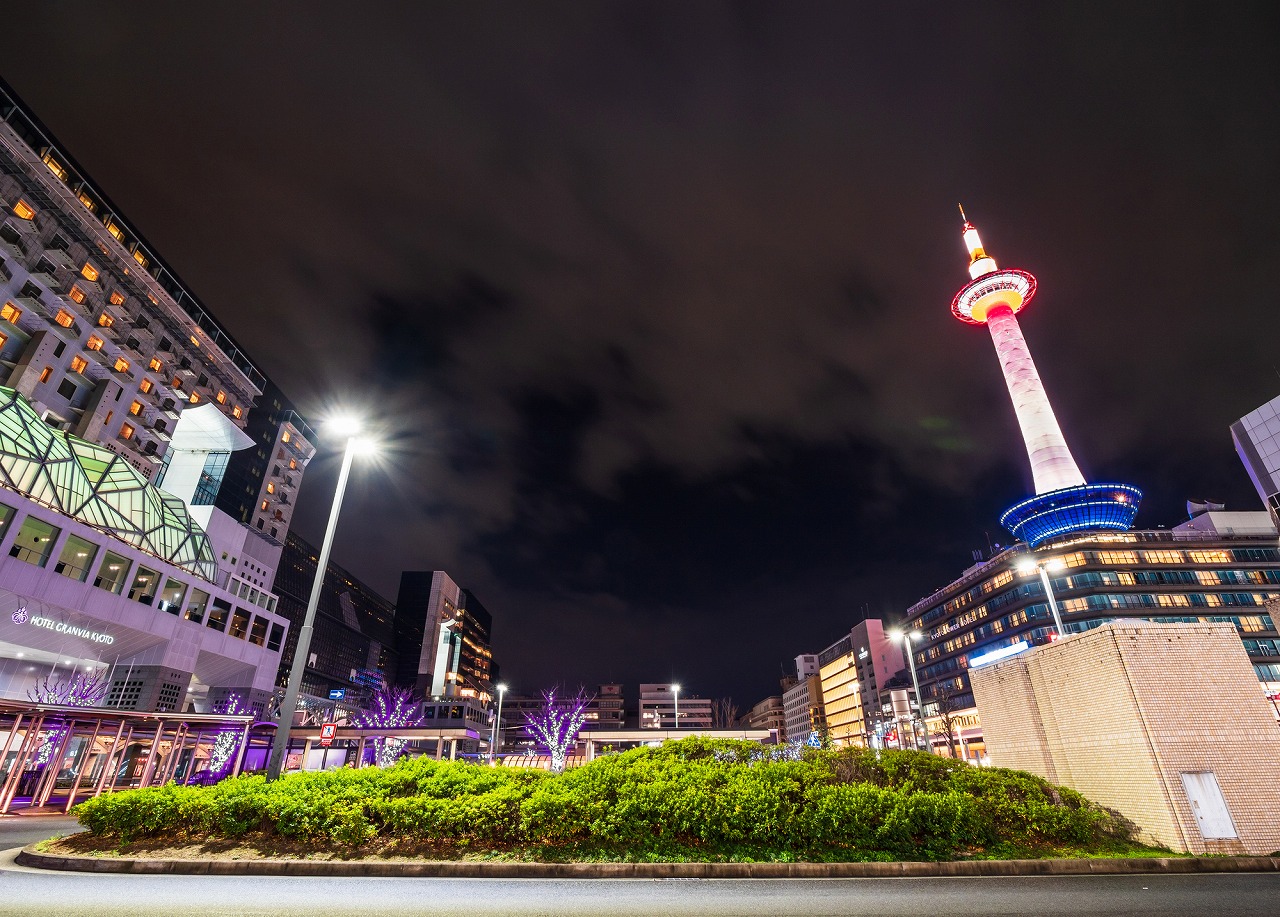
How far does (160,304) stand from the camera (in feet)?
237

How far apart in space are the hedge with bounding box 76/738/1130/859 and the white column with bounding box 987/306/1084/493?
348 ft

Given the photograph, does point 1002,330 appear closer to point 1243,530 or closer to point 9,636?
point 1243,530

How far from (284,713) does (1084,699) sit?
18388 millimetres

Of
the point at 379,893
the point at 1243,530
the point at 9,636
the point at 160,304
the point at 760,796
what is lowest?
the point at 379,893

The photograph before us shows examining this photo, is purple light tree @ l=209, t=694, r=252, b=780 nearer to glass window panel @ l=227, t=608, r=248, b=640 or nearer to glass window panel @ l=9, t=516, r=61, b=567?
glass window panel @ l=9, t=516, r=61, b=567

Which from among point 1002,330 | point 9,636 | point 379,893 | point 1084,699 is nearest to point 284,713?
point 379,893

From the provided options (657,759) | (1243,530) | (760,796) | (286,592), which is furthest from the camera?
(286,592)

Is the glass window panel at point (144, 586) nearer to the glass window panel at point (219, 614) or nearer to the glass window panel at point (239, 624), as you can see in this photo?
the glass window panel at point (219, 614)

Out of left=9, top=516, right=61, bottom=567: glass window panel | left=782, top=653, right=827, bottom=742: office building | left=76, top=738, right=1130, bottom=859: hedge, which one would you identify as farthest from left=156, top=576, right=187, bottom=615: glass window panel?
left=782, top=653, right=827, bottom=742: office building

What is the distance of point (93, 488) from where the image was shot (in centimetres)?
4481

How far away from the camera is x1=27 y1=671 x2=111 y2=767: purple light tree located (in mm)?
33188

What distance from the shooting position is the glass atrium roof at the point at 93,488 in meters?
38.6

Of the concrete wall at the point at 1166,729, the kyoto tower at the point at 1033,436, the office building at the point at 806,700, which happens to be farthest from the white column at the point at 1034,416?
the concrete wall at the point at 1166,729

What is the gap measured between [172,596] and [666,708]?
162647 millimetres
